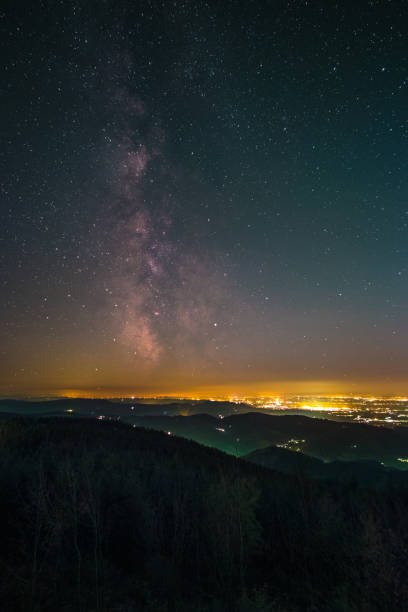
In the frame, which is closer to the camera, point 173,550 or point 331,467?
point 173,550

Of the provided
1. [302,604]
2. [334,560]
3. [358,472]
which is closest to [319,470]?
[358,472]

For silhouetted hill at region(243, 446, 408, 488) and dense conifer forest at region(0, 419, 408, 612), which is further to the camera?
silhouetted hill at region(243, 446, 408, 488)

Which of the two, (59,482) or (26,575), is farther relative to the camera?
(59,482)

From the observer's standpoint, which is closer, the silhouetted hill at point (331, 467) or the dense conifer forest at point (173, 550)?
the dense conifer forest at point (173, 550)

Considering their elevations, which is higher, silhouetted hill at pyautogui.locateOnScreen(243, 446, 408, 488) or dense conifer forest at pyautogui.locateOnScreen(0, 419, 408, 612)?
dense conifer forest at pyautogui.locateOnScreen(0, 419, 408, 612)

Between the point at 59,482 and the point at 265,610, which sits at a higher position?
the point at 59,482

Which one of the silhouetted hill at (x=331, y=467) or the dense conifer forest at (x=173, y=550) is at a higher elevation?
the dense conifer forest at (x=173, y=550)

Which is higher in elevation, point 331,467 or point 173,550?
point 173,550

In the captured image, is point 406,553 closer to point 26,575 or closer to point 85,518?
point 26,575
